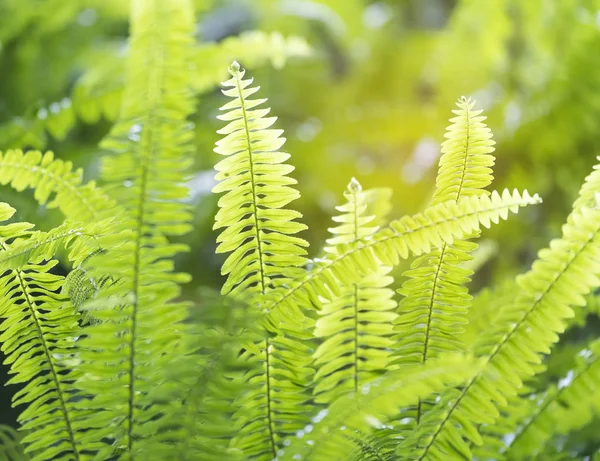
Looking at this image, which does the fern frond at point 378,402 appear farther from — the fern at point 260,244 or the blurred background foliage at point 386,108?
the blurred background foliage at point 386,108

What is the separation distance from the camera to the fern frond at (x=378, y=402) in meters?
0.36

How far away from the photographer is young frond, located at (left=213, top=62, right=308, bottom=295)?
1.51ft

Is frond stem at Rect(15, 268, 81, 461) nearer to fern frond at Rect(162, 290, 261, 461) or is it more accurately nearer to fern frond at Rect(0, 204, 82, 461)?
fern frond at Rect(0, 204, 82, 461)

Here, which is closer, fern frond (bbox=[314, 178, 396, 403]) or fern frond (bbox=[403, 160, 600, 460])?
fern frond (bbox=[403, 160, 600, 460])

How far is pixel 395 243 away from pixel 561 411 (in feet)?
0.80

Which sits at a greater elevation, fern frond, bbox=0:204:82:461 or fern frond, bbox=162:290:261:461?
fern frond, bbox=0:204:82:461

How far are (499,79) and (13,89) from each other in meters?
1.32

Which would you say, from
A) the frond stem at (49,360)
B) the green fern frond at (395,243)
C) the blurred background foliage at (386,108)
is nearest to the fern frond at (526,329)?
the green fern frond at (395,243)

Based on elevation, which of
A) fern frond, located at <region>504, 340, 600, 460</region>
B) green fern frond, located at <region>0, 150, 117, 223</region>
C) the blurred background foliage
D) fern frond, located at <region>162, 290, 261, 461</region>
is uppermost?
the blurred background foliage

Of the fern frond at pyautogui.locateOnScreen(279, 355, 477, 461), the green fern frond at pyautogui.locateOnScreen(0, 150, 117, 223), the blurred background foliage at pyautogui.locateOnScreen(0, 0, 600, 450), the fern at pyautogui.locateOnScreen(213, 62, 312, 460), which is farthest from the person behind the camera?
the blurred background foliage at pyautogui.locateOnScreen(0, 0, 600, 450)

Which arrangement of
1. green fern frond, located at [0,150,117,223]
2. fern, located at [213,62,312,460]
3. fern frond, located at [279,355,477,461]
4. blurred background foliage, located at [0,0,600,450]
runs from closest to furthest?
1. fern frond, located at [279,355,477,461]
2. fern, located at [213,62,312,460]
3. green fern frond, located at [0,150,117,223]
4. blurred background foliage, located at [0,0,600,450]

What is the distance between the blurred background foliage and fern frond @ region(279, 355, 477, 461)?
0.76m

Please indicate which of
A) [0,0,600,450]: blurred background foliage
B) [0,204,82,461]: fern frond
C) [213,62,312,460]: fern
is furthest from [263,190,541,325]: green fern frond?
[0,0,600,450]: blurred background foliage

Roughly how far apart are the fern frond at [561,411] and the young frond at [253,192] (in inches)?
10.7
